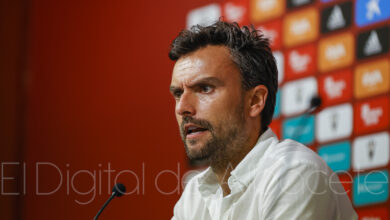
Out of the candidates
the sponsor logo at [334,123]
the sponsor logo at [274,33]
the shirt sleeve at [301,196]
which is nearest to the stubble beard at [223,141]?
the shirt sleeve at [301,196]

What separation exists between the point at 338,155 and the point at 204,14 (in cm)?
62

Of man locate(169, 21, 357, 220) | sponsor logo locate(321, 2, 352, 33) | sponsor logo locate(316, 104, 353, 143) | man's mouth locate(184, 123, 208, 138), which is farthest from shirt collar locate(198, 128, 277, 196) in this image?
sponsor logo locate(321, 2, 352, 33)

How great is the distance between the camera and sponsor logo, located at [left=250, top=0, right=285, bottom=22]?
1.54m

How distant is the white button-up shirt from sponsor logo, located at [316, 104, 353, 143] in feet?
1.09

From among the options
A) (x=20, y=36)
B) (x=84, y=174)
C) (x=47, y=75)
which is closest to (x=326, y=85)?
(x=84, y=174)

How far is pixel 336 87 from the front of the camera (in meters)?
1.40

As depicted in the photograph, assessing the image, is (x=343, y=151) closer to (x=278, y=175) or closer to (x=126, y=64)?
(x=278, y=175)

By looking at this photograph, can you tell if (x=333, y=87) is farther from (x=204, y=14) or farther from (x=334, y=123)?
(x=204, y=14)

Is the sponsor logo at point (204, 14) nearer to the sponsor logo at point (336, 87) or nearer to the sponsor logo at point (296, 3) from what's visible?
the sponsor logo at point (296, 3)

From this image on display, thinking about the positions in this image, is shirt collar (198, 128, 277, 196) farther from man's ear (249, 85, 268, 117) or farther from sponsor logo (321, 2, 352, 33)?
sponsor logo (321, 2, 352, 33)

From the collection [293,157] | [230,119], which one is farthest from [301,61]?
[293,157]

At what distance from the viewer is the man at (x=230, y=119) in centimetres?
103

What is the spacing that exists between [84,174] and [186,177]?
0.44 meters

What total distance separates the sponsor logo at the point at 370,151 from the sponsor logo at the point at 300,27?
1.02 feet
